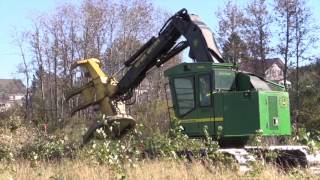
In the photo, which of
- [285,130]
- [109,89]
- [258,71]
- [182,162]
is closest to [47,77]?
[258,71]

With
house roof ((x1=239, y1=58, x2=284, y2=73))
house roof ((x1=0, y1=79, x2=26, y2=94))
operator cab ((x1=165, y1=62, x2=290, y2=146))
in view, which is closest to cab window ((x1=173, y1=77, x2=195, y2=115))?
operator cab ((x1=165, y1=62, x2=290, y2=146))

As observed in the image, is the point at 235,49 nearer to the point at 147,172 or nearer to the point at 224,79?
the point at 224,79

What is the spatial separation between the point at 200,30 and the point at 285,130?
3.56 metres

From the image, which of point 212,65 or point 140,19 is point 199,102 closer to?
point 212,65

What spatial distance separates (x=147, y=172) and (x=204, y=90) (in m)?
5.06

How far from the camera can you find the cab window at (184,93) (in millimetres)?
14273

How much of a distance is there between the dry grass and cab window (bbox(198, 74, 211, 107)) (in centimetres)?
391

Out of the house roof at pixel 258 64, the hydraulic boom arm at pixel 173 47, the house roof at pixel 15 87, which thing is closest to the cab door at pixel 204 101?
the hydraulic boom arm at pixel 173 47

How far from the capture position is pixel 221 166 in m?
9.23

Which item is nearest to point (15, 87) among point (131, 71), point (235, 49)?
point (235, 49)

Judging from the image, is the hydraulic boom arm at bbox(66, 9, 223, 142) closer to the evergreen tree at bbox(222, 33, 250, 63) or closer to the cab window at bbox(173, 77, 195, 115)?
the cab window at bbox(173, 77, 195, 115)

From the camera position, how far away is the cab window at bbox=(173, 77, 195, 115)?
14.3 meters

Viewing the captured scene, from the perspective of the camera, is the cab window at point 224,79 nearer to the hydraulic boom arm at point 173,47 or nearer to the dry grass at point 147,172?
the hydraulic boom arm at point 173,47

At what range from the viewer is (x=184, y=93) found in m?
14.5
